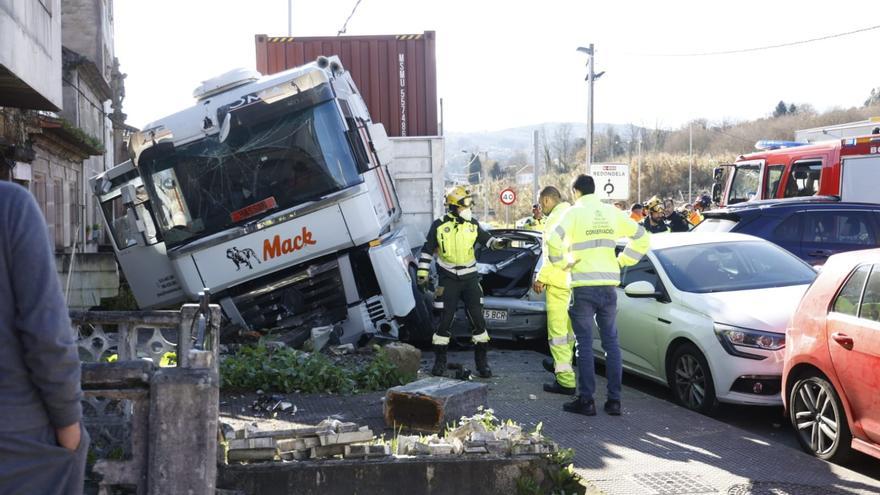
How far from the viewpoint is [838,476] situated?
19.2 feet

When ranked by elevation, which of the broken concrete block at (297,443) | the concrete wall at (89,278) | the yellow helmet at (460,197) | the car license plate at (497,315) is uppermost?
the yellow helmet at (460,197)

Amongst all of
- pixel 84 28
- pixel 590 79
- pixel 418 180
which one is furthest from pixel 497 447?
pixel 84 28

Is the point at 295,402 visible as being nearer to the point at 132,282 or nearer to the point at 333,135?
the point at 333,135

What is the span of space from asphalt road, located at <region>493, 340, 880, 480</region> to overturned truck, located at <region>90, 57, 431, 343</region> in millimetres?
2756

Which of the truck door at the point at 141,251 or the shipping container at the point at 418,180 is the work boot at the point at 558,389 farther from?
the shipping container at the point at 418,180

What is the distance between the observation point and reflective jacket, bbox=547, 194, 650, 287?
7.43 metres

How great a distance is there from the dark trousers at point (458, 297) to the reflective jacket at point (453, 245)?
0.07 metres

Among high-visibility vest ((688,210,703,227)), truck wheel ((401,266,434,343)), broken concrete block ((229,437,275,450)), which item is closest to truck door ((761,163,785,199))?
high-visibility vest ((688,210,703,227))

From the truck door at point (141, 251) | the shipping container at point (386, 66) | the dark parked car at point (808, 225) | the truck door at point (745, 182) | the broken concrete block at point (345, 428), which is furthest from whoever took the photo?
the truck door at point (745, 182)

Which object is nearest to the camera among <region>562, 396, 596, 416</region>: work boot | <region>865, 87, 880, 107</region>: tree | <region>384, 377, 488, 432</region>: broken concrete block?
<region>384, 377, 488, 432</region>: broken concrete block

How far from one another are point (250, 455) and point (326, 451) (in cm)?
41

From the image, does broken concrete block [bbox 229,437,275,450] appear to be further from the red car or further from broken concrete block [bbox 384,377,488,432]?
the red car

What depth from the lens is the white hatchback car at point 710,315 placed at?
285 inches

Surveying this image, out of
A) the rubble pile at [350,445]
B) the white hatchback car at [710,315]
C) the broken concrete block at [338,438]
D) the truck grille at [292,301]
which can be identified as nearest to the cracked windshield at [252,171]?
the truck grille at [292,301]
